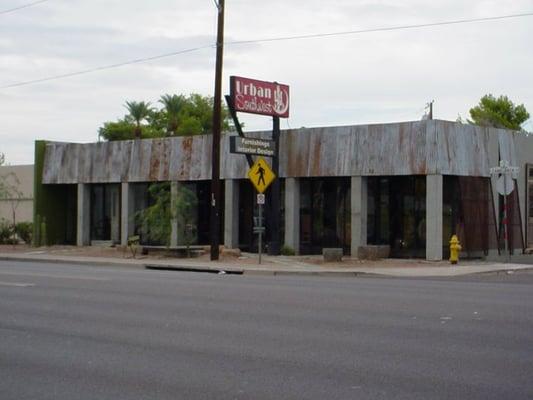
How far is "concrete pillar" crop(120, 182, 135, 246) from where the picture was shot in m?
38.8

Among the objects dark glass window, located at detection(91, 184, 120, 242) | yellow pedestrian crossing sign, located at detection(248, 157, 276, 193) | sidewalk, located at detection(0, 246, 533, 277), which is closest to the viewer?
sidewalk, located at detection(0, 246, 533, 277)

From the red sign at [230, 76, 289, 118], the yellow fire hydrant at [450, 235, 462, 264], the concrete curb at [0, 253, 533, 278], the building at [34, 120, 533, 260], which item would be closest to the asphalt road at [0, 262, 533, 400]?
the concrete curb at [0, 253, 533, 278]

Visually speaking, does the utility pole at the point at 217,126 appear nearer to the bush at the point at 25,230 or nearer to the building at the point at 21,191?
the bush at the point at 25,230

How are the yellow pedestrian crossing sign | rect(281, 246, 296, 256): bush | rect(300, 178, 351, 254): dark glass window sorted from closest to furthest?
the yellow pedestrian crossing sign → rect(281, 246, 296, 256): bush → rect(300, 178, 351, 254): dark glass window

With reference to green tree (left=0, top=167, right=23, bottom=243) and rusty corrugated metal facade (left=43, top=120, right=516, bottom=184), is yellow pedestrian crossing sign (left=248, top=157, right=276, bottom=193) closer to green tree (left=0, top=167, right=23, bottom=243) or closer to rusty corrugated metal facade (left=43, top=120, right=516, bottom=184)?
rusty corrugated metal facade (left=43, top=120, right=516, bottom=184)

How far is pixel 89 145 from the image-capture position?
40.8 m

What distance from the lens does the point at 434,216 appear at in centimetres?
2942

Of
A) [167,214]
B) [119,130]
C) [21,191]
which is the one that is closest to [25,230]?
[21,191]

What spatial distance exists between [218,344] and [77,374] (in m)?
2.22

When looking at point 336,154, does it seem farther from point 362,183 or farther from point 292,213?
point 292,213

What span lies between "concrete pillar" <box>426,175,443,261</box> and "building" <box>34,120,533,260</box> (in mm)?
33

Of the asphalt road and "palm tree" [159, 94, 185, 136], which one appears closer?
the asphalt road

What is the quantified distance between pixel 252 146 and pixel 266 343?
2051 centimetres

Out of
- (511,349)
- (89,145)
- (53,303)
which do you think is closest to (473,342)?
(511,349)
